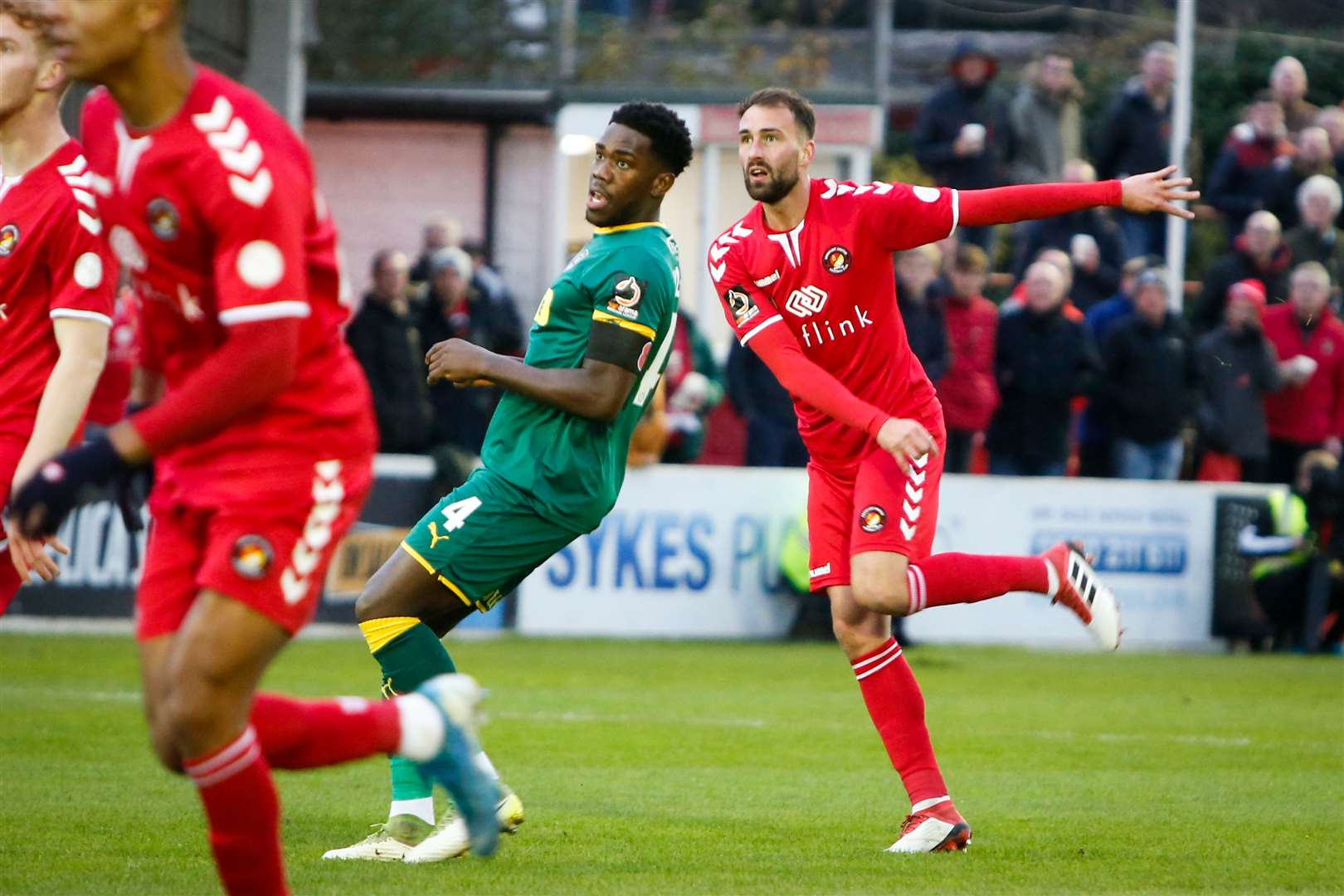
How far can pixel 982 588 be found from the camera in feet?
23.8

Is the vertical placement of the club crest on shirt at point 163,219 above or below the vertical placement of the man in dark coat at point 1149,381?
above

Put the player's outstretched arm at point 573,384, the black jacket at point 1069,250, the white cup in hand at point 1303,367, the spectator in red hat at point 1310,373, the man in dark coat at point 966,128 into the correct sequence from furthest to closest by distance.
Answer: the man in dark coat at point 966,128 → the black jacket at point 1069,250 → the spectator in red hat at point 1310,373 → the white cup in hand at point 1303,367 → the player's outstretched arm at point 573,384

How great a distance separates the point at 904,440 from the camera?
6426 mm

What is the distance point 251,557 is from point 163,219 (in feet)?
2.49

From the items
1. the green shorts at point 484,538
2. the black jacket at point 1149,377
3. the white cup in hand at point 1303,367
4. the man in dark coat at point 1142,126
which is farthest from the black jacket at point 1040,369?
the green shorts at point 484,538

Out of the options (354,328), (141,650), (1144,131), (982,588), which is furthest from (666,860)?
(1144,131)

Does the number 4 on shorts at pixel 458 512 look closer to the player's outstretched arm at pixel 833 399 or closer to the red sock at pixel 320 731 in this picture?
the player's outstretched arm at pixel 833 399

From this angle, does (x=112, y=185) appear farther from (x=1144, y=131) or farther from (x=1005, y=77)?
(x=1005, y=77)

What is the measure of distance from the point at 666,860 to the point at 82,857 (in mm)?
1784

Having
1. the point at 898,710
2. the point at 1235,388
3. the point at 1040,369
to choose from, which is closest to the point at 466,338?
the point at 1040,369

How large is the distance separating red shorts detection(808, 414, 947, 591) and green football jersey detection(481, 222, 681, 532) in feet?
2.85

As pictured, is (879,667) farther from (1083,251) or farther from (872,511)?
(1083,251)

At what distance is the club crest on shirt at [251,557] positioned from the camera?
179 inches

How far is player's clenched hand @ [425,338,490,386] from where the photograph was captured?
6.18 m
